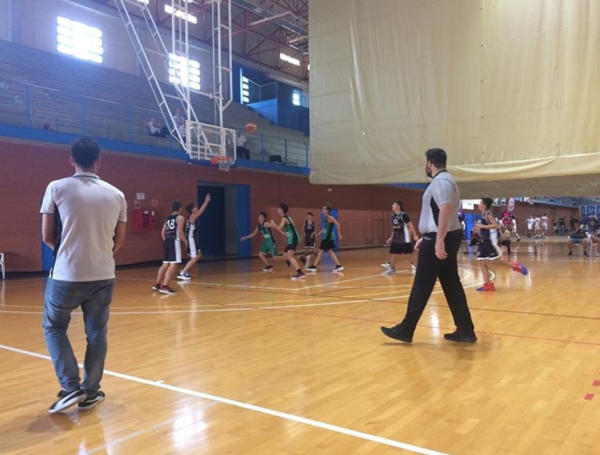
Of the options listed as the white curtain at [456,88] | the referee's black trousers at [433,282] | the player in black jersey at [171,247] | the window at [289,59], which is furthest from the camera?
the window at [289,59]

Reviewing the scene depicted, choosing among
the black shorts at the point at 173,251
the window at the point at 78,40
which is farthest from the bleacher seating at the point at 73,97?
the black shorts at the point at 173,251

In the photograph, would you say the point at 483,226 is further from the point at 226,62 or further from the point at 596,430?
the point at 226,62

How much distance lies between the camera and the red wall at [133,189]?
13227 mm

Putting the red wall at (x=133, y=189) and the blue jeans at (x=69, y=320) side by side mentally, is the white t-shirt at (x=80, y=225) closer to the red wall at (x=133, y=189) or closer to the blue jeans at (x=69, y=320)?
the blue jeans at (x=69, y=320)

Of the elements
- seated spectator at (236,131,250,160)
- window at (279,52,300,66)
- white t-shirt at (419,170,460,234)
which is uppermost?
window at (279,52,300,66)

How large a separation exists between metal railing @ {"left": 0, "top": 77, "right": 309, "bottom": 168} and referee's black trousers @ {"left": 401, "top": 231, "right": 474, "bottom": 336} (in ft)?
40.9

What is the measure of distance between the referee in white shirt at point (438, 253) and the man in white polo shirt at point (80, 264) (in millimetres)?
2863

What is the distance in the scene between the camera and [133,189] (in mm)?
15703

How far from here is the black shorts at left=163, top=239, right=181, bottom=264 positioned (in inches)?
370

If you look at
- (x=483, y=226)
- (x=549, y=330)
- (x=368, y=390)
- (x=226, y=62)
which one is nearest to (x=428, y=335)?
(x=549, y=330)

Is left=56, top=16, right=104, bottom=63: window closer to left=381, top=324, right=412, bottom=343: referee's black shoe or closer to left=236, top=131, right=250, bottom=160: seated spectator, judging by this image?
→ left=236, top=131, right=250, bottom=160: seated spectator

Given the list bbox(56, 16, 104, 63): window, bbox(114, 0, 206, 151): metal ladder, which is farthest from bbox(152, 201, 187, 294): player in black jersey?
bbox(56, 16, 104, 63): window

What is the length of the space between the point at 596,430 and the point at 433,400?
962 mm

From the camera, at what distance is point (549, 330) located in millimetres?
5449
